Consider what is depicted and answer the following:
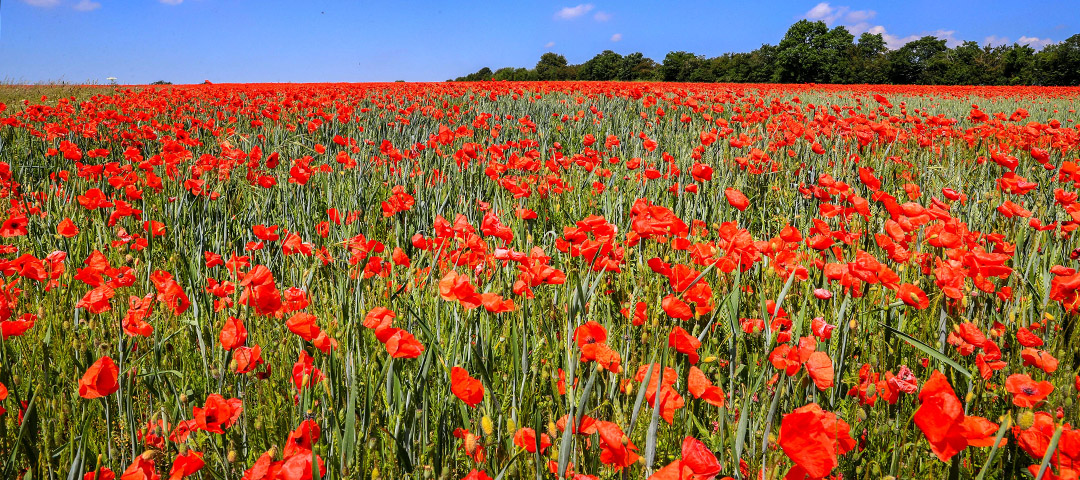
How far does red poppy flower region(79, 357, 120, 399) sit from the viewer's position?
3.02 feet

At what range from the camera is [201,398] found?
4.91ft

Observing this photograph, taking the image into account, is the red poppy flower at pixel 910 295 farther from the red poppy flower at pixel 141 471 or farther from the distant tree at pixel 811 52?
the distant tree at pixel 811 52

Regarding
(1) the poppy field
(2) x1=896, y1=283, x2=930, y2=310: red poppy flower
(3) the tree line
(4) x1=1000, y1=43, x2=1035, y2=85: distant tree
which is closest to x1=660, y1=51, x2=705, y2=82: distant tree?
(3) the tree line

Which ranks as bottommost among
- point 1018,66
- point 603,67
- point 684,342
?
point 684,342

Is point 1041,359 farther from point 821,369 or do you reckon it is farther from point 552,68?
point 552,68

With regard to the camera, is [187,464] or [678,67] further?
[678,67]

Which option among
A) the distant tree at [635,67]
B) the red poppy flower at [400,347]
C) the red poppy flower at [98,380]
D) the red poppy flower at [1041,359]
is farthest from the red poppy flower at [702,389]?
the distant tree at [635,67]

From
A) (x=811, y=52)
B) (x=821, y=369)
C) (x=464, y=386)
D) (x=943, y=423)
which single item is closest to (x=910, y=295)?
(x=821, y=369)

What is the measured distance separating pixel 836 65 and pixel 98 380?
166ft

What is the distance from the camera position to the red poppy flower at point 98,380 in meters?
0.92

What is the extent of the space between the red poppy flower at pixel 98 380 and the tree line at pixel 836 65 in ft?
149

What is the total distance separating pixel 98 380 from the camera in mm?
930

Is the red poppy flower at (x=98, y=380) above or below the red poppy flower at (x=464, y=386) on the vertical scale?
above

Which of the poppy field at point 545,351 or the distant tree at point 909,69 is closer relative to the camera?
the poppy field at point 545,351
